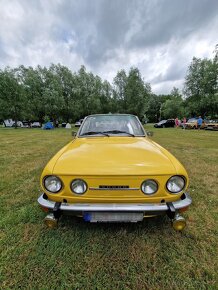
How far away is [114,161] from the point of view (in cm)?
200

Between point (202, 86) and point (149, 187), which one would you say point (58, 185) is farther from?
point (202, 86)

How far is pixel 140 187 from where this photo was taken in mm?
1845

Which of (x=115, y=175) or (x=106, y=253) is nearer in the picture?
(x=115, y=175)

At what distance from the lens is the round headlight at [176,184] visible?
190 centimetres

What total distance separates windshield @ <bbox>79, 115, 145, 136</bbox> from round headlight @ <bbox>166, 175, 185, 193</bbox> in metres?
1.50

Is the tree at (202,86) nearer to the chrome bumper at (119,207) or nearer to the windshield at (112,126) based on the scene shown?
the windshield at (112,126)

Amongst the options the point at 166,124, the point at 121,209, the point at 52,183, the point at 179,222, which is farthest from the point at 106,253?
the point at 166,124

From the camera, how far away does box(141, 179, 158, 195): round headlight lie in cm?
186

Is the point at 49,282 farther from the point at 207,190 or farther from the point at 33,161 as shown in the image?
the point at 33,161

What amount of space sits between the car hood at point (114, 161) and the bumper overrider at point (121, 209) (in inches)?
14.6

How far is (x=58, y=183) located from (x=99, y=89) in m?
38.6

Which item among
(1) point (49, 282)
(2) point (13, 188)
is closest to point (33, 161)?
(2) point (13, 188)

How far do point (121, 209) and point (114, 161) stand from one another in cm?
55

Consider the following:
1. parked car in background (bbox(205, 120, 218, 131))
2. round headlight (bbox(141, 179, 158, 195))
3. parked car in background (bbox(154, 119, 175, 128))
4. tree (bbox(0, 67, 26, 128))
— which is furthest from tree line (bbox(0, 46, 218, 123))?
round headlight (bbox(141, 179, 158, 195))
